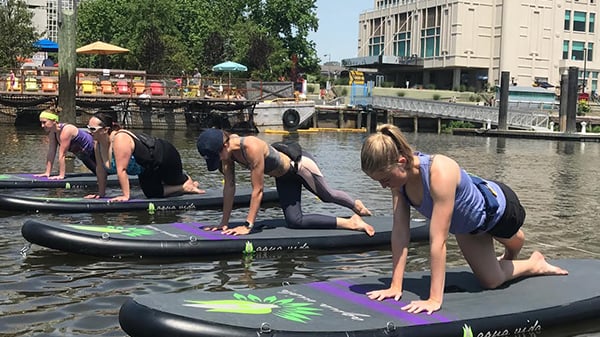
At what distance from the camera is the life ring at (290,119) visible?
41.5m

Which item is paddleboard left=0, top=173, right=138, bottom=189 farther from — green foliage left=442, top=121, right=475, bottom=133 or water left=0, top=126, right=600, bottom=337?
green foliage left=442, top=121, right=475, bottom=133

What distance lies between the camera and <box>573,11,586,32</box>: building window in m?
80.6

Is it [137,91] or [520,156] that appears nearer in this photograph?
[520,156]

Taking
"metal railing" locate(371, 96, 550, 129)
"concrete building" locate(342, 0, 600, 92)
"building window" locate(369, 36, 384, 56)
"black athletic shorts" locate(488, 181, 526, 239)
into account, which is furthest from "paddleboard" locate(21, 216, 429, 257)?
"building window" locate(369, 36, 384, 56)

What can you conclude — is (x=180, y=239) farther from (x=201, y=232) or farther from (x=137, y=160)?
(x=137, y=160)

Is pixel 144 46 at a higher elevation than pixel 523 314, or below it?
higher

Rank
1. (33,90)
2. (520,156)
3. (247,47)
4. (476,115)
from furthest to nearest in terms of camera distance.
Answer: (247,47) → (476,115) → (33,90) → (520,156)

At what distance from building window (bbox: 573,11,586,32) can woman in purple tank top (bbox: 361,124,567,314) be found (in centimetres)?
8099

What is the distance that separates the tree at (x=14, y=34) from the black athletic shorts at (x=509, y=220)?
42164 mm

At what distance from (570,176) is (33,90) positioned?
82.1 feet

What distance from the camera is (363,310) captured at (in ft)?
18.1

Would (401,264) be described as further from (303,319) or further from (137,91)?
(137,91)

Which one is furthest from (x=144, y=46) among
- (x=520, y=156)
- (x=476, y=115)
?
(x=520, y=156)

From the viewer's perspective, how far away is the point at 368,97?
5184cm
